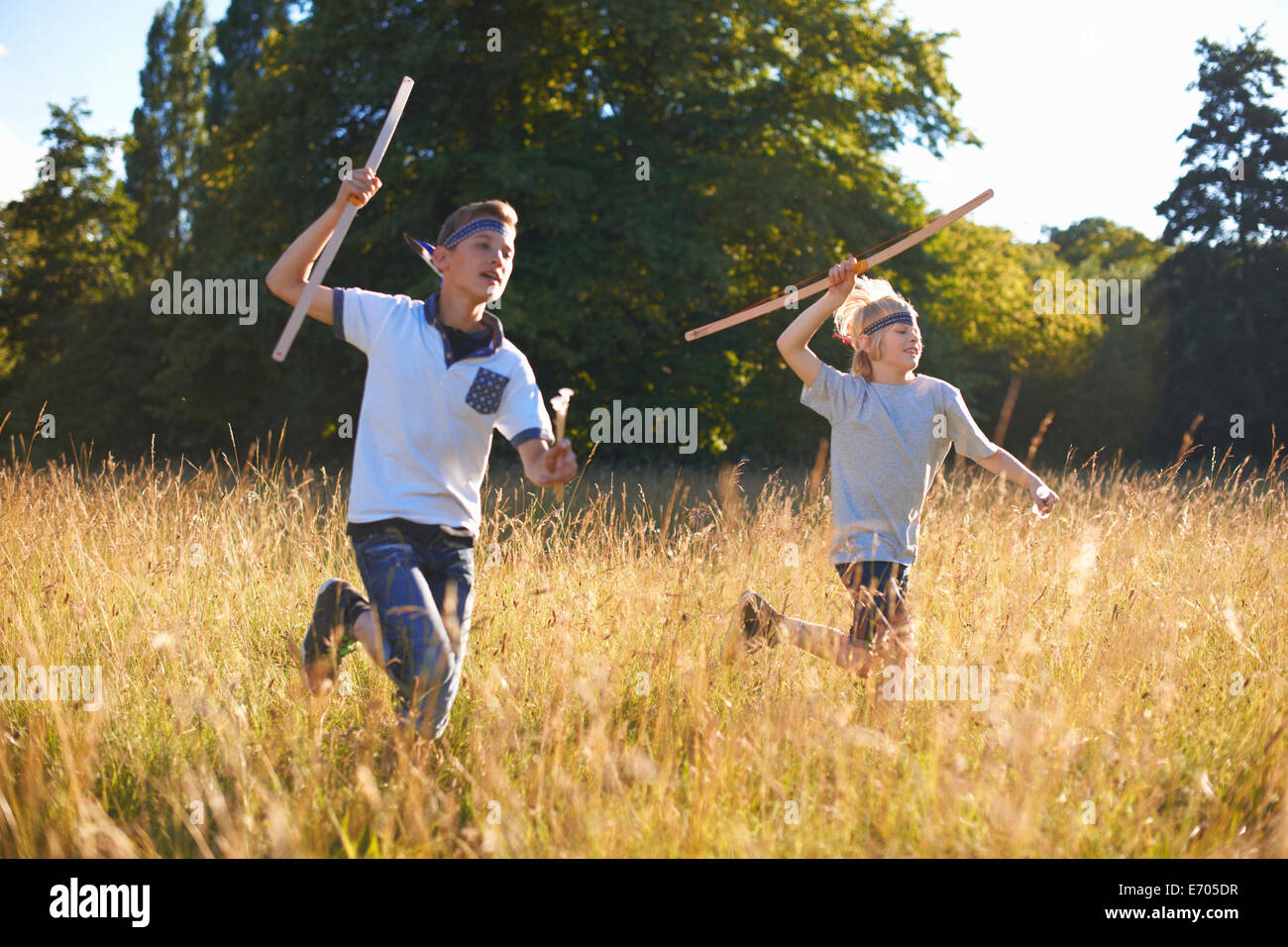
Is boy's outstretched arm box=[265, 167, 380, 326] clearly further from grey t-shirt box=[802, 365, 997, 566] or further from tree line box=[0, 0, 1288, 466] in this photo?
tree line box=[0, 0, 1288, 466]

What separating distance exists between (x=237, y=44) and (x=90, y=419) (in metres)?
17.6

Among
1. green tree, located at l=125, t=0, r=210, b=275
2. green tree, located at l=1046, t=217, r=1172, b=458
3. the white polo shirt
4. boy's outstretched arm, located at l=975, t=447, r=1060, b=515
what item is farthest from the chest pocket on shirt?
green tree, located at l=125, t=0, r=210, b=275

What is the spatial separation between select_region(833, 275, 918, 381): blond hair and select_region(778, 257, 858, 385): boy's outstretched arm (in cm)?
26

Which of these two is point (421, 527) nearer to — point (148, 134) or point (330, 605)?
point (330, 605)

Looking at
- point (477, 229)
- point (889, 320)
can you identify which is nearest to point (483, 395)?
point (477, 229)

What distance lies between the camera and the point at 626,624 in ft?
12.9

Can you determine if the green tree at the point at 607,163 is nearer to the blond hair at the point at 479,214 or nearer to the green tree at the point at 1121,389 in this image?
the blond hair at the point at 479,214

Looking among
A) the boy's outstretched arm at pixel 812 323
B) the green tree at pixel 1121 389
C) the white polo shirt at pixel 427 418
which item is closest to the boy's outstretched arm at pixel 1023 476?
the boy's outstretched arm at pixel 812 323

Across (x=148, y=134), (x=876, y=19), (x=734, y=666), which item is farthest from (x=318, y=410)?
(x=148, y=134)

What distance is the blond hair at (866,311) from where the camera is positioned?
13.4 feet

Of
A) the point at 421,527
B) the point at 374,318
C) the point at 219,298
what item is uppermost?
the point at 219,298

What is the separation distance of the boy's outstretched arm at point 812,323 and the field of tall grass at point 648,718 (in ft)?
2.07

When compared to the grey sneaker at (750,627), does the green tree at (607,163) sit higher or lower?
higher

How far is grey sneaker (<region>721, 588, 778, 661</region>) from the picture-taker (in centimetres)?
381
